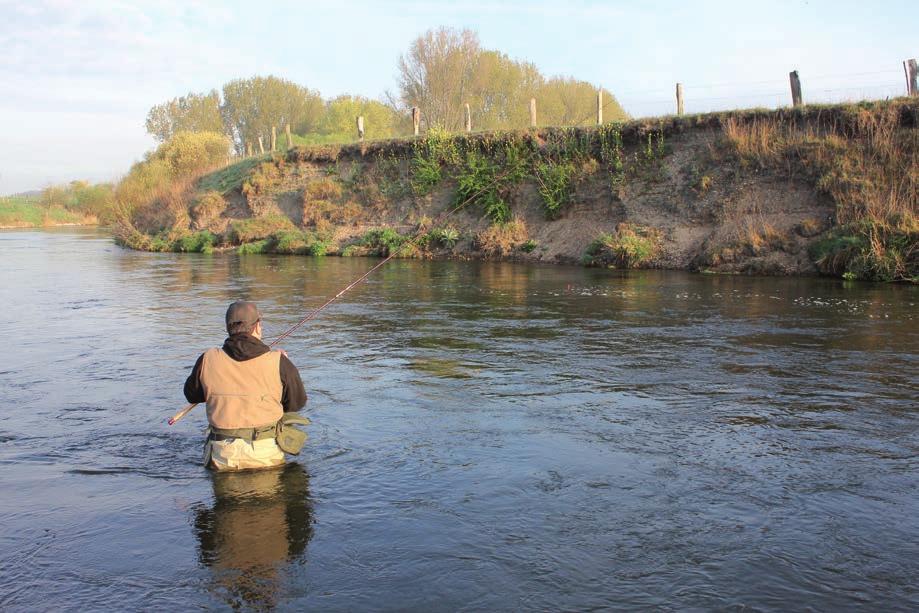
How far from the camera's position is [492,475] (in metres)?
6.57

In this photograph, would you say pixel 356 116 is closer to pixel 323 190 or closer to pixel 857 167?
pixel 323 190

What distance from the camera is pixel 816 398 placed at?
8859 mm

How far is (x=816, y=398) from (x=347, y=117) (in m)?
65.2

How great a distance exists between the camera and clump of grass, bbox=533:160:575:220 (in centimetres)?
2900

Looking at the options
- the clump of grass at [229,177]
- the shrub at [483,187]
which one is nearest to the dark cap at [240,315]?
the shrub at [483,187]

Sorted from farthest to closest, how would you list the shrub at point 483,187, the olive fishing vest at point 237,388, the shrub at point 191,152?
the shrub at point 191,152 < the shrub at point 483,187 < the olive fishing vest at point 237,388

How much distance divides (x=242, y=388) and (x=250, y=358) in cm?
25

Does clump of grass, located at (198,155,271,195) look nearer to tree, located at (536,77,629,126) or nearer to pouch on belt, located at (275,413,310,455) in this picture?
tree, located at (536,77,629,126)

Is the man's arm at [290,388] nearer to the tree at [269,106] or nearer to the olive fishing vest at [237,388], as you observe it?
the olive fishing vest at [237,388]

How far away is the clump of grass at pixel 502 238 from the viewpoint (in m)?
28.7

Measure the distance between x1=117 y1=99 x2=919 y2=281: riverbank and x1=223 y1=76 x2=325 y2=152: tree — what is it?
1579 inches

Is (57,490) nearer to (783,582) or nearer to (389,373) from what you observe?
(389,373)

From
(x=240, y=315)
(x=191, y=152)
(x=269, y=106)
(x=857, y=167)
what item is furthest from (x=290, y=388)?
(x=269, y=106)

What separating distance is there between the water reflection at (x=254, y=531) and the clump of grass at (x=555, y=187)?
23.3m
